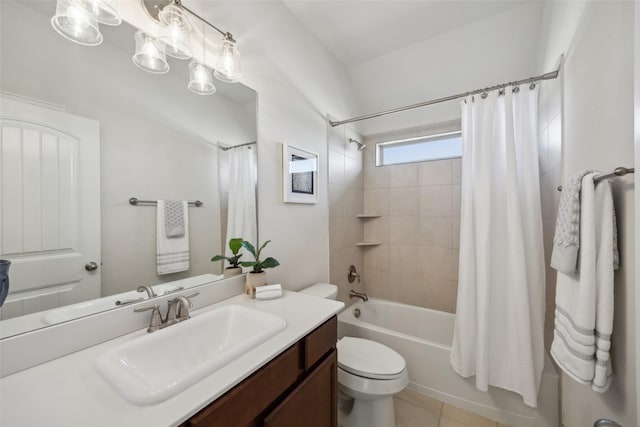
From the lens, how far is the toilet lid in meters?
Answer: 1.38

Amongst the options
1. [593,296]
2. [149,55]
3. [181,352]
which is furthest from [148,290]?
[593,296]

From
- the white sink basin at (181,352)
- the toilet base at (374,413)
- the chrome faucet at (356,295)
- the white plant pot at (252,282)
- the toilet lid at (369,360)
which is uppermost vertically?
the white plant pot at (252,282)

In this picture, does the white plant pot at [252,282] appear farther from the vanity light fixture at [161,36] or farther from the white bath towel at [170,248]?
the vanity light fixture at [161,36]

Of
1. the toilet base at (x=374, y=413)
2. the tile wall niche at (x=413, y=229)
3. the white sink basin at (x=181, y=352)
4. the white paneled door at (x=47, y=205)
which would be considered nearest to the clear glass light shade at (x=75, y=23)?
the white paneled door at (x=47, y=205)

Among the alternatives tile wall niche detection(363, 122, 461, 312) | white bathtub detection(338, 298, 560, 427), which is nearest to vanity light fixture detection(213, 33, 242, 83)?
tile wall niche detection(363, 122, 461, 312)

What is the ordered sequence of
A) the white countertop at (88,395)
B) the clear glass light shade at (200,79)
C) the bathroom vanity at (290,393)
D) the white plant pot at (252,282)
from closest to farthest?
1. the white countertop at (88,395)
2. the bathroom vanity at (290,393)
3. the clear glass light shade at (200,79)
4. the white plant pot at (252,282)

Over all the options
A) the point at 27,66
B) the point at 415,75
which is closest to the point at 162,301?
the point at 27,66

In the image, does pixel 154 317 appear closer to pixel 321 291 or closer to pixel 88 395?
pixel 88 395

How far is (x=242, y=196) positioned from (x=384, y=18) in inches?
64.9

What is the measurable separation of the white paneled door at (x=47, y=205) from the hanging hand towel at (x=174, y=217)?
0.23 metres

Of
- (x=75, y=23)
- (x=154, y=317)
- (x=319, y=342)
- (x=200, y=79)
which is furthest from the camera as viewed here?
(x=200, y=79)

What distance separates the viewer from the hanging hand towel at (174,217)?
1.08m

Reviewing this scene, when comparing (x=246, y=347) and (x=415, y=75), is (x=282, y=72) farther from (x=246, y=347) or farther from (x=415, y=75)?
(x=246, y=347)

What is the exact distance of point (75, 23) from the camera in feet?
2.67
